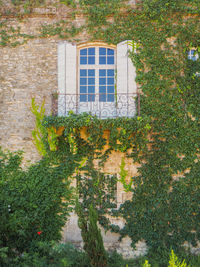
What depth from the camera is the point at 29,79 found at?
7059mm

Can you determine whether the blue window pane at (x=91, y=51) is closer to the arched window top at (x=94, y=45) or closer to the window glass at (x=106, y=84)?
the arched window top at (x=94, y=45)

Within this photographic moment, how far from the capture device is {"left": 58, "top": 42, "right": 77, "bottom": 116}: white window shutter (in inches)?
268

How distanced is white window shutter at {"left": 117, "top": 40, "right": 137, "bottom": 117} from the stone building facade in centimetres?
125

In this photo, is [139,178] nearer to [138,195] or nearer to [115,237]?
[138,195]


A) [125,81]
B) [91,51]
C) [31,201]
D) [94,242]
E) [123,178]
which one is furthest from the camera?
[91,51]

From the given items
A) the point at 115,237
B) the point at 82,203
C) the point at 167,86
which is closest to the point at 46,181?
the point at 82,203

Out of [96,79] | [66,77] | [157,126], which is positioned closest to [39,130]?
[66,77]

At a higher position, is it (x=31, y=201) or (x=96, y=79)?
(x=96, y=79)

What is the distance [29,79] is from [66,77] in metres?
1.20

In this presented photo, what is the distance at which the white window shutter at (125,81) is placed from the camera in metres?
6.78

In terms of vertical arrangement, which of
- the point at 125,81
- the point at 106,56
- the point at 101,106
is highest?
the point at 106,56

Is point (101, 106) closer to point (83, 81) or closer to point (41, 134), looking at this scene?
point (83, 81)

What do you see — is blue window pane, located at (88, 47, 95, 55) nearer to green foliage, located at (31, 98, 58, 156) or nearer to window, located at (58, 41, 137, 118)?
window, located at (58, 41, 137, 118)

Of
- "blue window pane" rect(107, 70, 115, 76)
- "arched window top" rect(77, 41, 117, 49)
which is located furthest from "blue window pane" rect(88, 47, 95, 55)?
"blue window pane" rect(107, 70, 115, 76)
